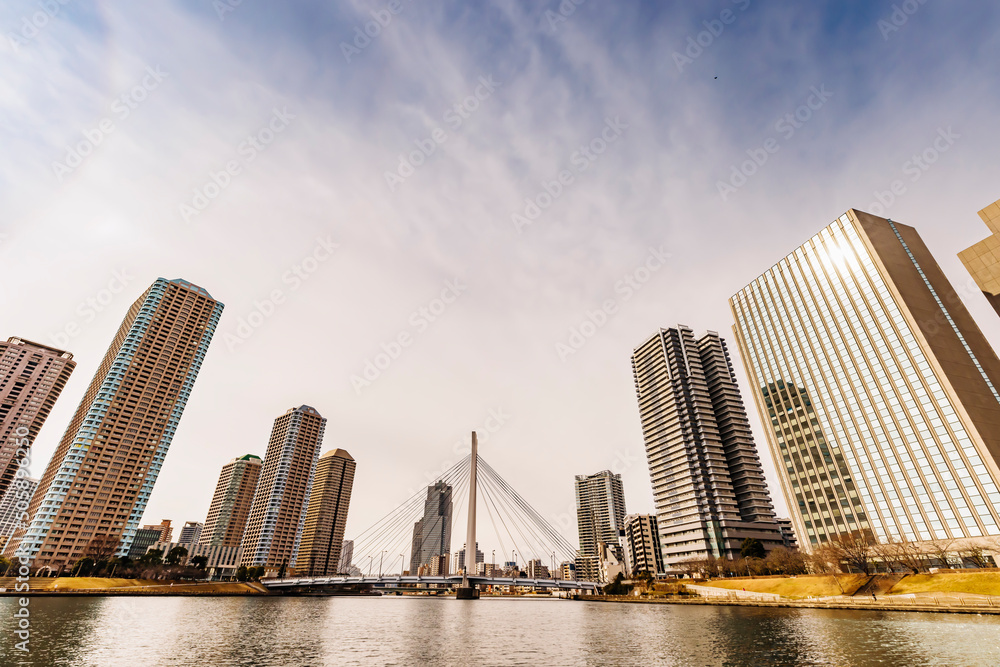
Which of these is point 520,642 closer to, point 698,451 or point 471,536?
point 471,536

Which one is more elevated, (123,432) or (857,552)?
(123,432)

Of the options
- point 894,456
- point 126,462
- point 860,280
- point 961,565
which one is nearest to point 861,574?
point 961,565

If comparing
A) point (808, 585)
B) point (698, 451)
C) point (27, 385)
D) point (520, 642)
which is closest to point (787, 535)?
point (698, 451)

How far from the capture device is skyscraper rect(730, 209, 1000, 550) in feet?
277

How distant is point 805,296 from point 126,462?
222 metres

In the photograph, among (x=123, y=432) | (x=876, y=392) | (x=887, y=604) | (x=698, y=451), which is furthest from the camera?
(x=698, y=451)

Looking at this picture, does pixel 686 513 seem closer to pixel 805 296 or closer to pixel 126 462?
pixel 805 296

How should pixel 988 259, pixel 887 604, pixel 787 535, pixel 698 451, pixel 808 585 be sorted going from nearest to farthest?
pixel 988 259 < pixel 887 604 < pixel 808 585 < pixel 787 535 < pixel 698 451

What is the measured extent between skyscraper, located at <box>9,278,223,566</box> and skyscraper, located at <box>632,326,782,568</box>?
183 meters

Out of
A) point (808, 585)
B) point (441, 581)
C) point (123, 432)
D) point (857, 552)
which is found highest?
point (123, 432)

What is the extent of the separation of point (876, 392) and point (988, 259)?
195 ft

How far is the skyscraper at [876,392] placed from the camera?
8456 cm

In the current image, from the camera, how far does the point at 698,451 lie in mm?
155500

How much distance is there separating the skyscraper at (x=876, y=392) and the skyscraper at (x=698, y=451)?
2858cm
